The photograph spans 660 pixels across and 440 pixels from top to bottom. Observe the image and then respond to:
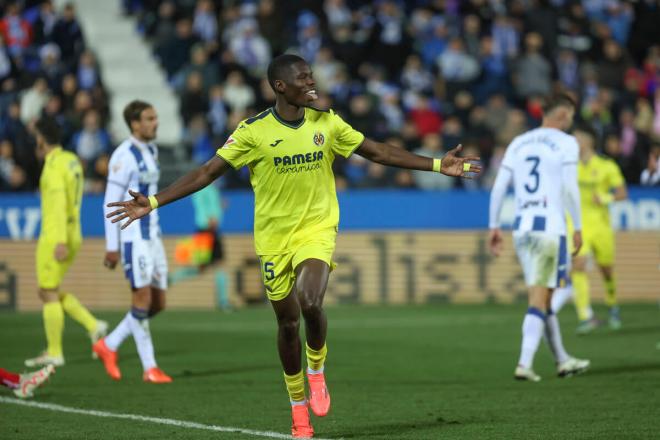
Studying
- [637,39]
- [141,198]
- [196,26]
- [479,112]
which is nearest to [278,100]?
[141,198]

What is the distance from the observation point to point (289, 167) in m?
8.69

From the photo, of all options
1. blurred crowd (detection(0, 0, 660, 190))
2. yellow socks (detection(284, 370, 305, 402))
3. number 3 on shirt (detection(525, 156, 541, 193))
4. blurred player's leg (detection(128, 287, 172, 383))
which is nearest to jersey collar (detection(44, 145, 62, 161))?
blurred player's leg (detection(128, 287, 172, 383))

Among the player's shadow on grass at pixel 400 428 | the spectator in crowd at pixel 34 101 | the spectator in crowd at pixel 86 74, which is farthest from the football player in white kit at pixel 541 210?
the spectator in crowd at pixel 86 74

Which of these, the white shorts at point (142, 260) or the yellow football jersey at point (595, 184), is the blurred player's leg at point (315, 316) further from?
the yellow football jersey at point (595, 184)

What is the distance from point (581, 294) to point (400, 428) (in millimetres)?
8080

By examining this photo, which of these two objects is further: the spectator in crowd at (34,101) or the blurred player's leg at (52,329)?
the spectator in crowd at (34,101)

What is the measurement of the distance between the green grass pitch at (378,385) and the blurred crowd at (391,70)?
5529 mm

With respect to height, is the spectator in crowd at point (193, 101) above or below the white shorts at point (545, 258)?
above

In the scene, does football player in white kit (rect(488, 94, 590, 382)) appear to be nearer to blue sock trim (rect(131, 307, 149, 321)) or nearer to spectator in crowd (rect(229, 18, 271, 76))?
blue sock trim (rect(131, 307, 149, 321))

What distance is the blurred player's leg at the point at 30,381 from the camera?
10641 mm

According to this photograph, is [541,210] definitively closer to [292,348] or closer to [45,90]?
[292,348]

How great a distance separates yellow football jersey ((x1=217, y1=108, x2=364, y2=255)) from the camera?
8656 millimetres

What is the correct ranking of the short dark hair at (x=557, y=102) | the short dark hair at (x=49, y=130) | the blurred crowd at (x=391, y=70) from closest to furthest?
1. the short dark hair at (x=557, y=102)
2. the short dark hair at (x=49, y=130)
3. the blurred crowd at (x=391, y=70)

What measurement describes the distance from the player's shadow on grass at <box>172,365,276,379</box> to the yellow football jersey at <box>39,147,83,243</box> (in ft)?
6.13
